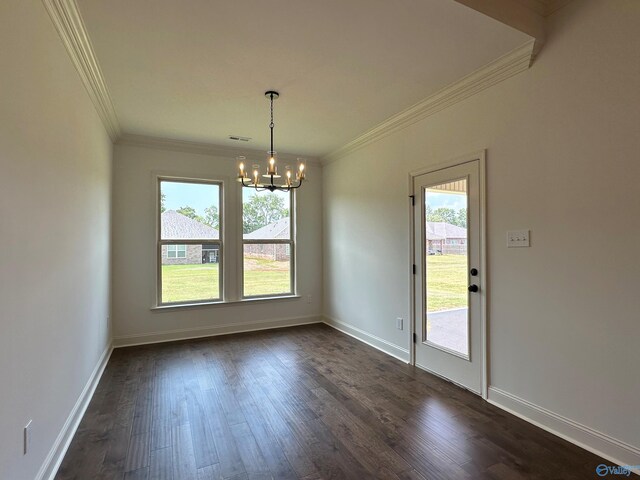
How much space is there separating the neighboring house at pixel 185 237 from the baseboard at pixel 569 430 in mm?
3902

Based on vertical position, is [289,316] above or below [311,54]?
below

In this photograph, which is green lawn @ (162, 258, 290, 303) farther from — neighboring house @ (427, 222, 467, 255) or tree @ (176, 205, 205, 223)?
neighboring house @ (427, 222, 467, 255)

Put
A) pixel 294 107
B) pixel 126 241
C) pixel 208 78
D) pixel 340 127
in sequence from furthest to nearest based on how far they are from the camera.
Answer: pixel 126 241
pixel 340 127
pixel 294 107
pixel 208 78

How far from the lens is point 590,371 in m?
2.15

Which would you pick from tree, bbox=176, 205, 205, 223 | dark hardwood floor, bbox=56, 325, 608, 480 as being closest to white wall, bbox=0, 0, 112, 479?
dark hardwood floor, bbox=56, 325, 608, 480

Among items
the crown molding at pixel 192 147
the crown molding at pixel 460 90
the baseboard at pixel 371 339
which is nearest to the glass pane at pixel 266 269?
the baseboard at pixel 371 339

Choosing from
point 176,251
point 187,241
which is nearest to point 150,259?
point 176,251

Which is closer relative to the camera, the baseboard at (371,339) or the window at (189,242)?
the baseboard at (371,339)

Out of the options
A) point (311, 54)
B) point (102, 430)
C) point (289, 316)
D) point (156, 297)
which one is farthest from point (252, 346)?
point (311, 54)

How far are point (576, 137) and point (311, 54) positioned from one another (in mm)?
1957

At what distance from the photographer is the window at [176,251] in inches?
183

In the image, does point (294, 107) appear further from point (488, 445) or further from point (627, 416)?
point (627, 416)

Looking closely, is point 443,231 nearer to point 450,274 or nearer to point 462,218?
point 462,218

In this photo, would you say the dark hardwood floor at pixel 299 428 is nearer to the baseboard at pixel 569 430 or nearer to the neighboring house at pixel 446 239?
the baseboard at pixel 569 430
